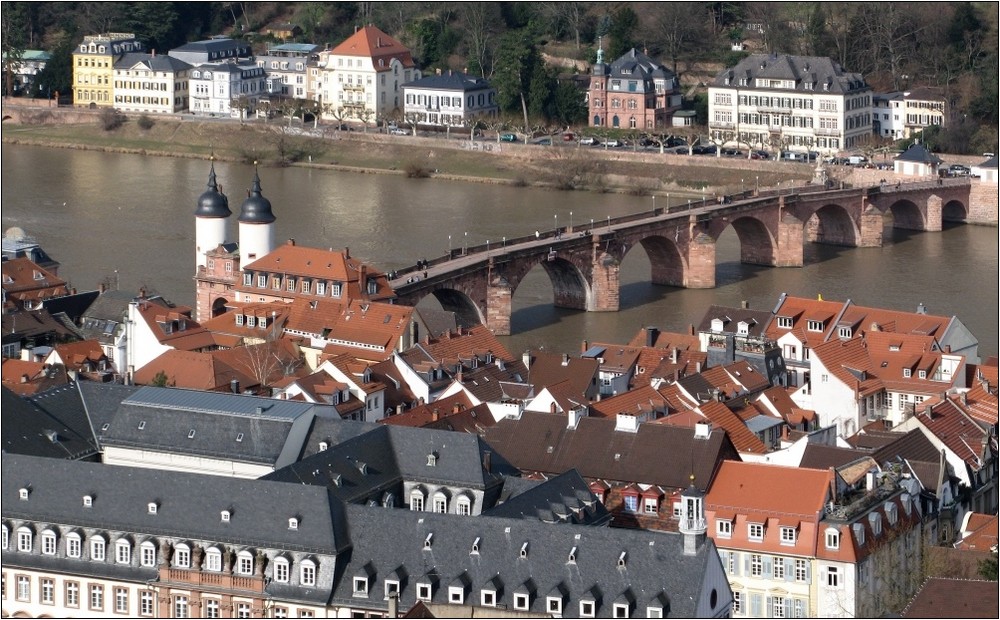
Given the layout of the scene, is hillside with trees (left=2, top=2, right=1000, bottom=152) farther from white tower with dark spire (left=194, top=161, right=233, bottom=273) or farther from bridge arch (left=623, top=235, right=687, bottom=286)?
white tower with dark spire (left=194, top=161, right=233, bottom=273)

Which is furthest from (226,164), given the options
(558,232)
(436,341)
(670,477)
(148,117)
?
(670,477)

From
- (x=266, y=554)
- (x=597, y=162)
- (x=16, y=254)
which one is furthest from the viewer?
(x=597, y=162)

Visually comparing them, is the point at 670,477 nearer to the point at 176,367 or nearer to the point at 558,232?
the point at 176,367

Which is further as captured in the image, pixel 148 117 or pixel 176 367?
pixel 148 117

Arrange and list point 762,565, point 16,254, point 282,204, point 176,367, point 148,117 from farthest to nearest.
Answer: point 148,117, point 282,204, point 16,254, point 176,367, point 762,565

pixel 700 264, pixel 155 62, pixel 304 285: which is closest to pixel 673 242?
pixel 700 264

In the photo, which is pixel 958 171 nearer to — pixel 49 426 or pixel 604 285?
pixel 604 285
